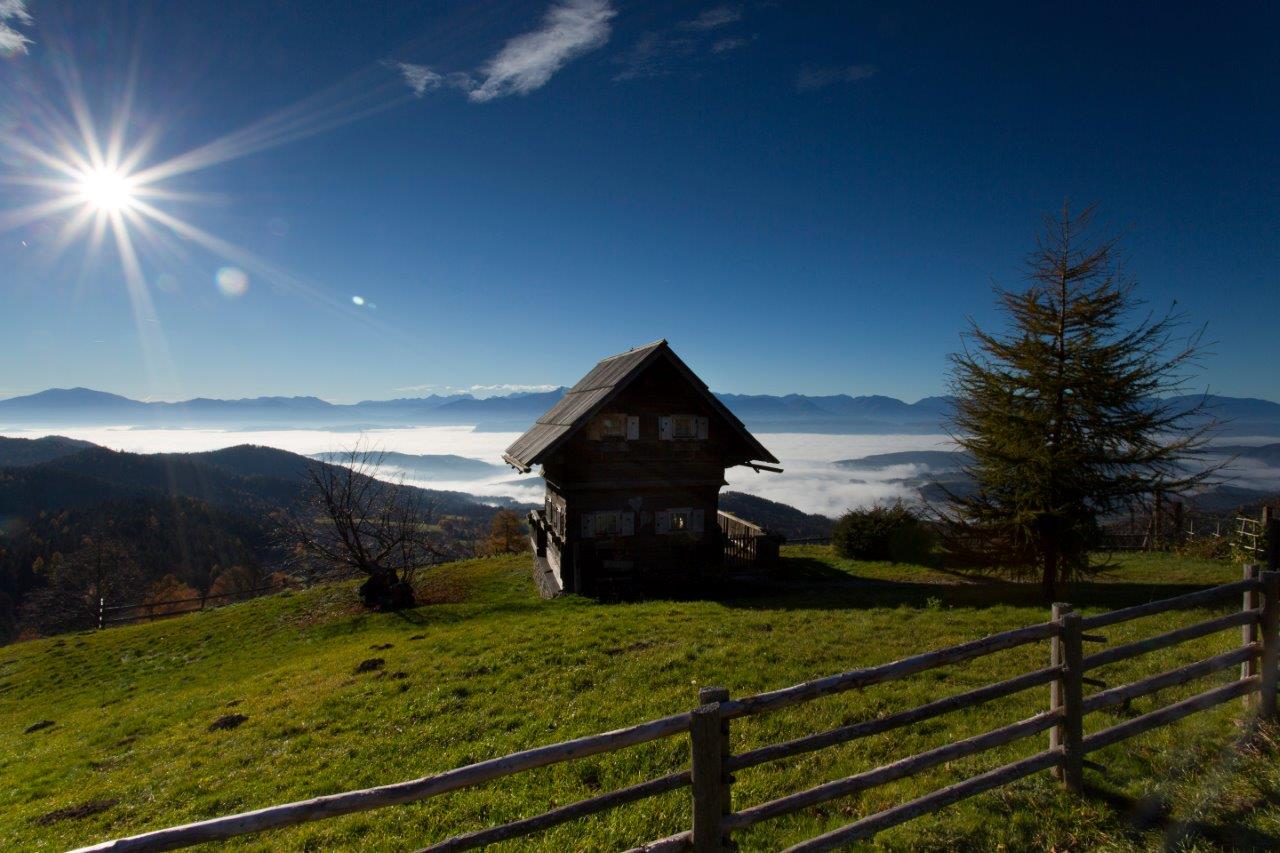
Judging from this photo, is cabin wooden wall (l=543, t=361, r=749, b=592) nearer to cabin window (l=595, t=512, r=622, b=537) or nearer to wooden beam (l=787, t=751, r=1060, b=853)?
cabin window (l=595, t=512, r=622, b=537)

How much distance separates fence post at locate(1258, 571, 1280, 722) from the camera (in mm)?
7113

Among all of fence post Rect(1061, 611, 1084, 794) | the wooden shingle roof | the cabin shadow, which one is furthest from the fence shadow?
fence post Rect(1061, 611, 1084, 794)

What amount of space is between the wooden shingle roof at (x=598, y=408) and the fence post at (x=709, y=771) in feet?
53.7

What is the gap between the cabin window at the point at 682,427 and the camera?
75.5 feet

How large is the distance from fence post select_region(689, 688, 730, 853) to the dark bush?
24508 mm

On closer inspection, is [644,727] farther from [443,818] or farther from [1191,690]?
[1191,690]

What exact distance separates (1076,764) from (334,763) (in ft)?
32.8

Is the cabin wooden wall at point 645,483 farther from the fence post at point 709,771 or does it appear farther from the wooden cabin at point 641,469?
the fence post at point 709,771

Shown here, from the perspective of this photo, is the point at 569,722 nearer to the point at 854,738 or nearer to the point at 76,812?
the point at 854,738

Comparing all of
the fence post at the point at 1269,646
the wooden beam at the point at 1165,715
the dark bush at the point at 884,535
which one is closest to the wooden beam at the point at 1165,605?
the fence post at the point at 1269,646

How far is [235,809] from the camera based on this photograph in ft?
27.0

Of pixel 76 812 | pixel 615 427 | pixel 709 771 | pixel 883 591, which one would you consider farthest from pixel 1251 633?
pixel 615 427

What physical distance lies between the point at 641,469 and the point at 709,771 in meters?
18.2

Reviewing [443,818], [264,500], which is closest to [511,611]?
[443,818]
